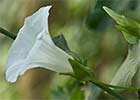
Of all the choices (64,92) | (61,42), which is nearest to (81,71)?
(61,42)

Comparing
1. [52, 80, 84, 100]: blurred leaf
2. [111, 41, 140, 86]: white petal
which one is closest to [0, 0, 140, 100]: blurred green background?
[52, 80, 84, 100]: blurred leaf

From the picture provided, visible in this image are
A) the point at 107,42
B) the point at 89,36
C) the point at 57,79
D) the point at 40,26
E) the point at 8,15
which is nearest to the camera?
the point at 40,26

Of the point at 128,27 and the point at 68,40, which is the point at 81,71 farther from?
the point at 68,40

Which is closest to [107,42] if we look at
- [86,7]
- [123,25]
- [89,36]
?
[86,7]

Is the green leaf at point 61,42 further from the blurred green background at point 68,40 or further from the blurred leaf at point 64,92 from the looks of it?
the blurred green background at point 68,40

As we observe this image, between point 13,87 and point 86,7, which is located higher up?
point 86,7

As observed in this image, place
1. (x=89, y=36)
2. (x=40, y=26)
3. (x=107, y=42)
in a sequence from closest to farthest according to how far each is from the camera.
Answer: (x=40, y=26)
(x=89, y=36)
(x=107, y=42)

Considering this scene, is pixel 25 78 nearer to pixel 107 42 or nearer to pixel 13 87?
→ pixel 13 87
